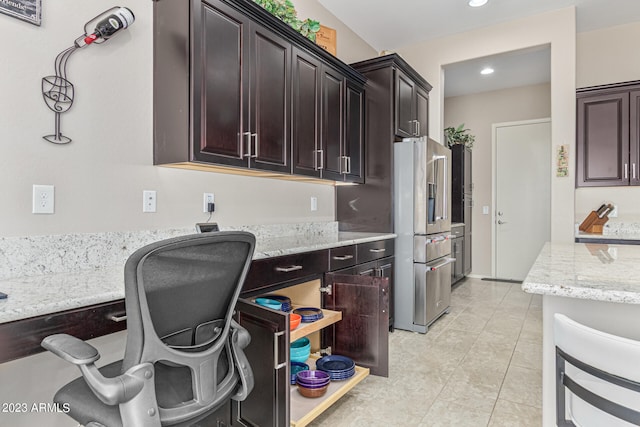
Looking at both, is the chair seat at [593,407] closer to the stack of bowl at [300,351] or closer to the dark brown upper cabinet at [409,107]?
the stack of bowl at [300,351]

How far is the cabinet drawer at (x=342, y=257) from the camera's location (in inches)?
97.7

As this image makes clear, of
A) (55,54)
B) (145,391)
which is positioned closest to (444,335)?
(145,391)

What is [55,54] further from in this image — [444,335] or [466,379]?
[444,335]

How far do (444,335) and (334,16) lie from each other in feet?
10.4

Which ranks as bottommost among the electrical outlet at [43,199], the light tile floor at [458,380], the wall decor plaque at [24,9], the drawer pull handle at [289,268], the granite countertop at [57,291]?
the light tile floor at [458,380]

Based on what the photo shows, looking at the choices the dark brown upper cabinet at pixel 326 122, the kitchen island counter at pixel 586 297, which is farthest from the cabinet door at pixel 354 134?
the kitchen island counter at pixel 586 297

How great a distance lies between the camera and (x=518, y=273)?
17.7 ft

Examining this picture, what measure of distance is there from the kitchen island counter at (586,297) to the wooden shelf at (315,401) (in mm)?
975

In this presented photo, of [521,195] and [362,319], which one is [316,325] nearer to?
[362,319]

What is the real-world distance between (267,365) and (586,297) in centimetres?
116

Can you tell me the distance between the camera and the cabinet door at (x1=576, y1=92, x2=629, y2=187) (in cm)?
359

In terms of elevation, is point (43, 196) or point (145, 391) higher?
point (43, 196)

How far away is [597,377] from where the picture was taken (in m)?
0.92

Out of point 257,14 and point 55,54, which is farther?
point 257,14
